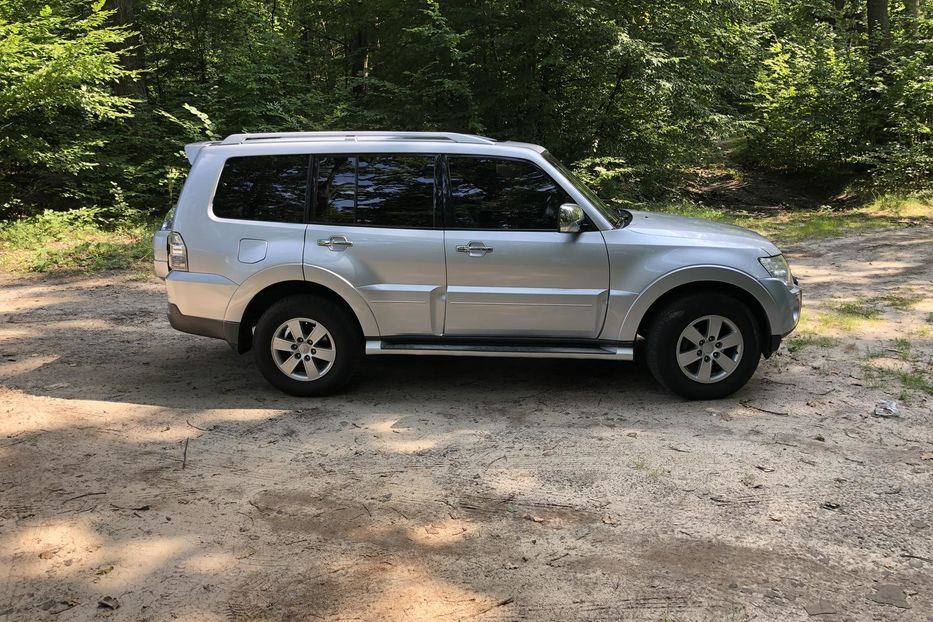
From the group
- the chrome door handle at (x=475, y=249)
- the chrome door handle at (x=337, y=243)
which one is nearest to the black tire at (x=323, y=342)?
the chrome door handle at (x=337, y=243)

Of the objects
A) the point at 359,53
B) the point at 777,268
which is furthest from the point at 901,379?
the point at 359,53

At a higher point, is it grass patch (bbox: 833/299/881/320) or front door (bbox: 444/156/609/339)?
front door (bbox: 444/156/609/339)

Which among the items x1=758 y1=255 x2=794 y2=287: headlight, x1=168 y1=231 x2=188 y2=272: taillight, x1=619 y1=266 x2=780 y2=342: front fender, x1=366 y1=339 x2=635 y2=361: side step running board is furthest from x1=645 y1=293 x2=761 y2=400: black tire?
x1=168 y1=231 x2=188 y2=272: taillight

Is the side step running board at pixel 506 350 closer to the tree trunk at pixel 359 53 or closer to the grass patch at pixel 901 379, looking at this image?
the grass patch at pixel 901 379

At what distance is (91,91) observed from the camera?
11.9m

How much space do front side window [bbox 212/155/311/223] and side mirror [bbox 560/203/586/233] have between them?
187 cm

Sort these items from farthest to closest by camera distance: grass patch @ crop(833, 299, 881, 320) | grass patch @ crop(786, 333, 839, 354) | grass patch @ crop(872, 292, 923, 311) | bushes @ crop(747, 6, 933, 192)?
bushes @ crop(747, 6, 933, 192) < grass patch @ crop(872, 292, 923, 311) < grass patch @ crop(833, 299, 881, 320) < grass patch @ crop(786, 333, 839, 354)

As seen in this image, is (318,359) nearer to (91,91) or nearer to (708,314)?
(708,314)

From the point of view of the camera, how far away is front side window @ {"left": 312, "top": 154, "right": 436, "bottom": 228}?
5258mm

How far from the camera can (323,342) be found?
5.29 metres

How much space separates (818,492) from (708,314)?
1.53m

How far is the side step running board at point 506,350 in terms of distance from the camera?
202 inches

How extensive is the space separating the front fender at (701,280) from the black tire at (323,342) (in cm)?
200

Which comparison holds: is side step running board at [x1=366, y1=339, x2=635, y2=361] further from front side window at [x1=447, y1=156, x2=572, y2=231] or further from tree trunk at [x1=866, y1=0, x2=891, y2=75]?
tree trunk at [x1=866, y1=0, x2=891, y2=75]
